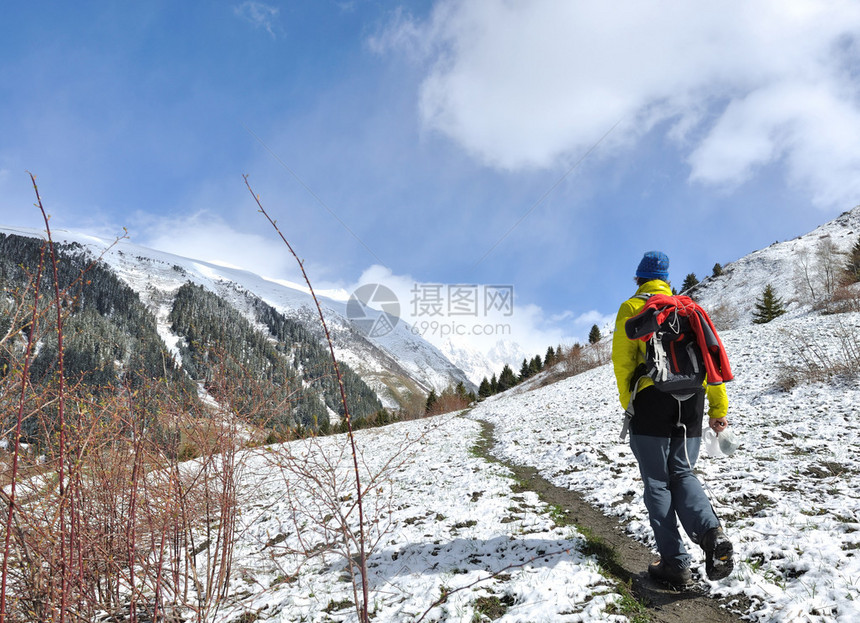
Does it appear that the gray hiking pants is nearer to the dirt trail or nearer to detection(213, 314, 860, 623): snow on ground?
the dirt trail

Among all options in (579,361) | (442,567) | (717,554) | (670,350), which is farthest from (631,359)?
(579,361)

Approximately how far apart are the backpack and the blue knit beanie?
47 centimetres

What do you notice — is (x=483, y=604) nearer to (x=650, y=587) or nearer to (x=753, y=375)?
(x=650, y=587)

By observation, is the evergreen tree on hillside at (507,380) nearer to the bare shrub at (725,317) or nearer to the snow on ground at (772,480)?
the bare shrub at (725,317)

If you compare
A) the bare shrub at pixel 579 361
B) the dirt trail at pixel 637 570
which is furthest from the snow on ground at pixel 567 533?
the bare shrub at pixel 579 361

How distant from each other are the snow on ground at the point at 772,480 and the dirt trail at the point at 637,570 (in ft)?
0.55

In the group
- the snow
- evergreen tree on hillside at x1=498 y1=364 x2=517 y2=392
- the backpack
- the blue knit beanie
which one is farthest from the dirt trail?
evergreen tree on hillside at x1=498 y1=364 x2=517 y2=392

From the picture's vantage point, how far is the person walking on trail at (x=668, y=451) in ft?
11.8

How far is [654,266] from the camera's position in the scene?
4195 mm

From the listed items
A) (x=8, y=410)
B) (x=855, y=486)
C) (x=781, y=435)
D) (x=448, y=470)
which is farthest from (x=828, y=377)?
(x=8, y=410)

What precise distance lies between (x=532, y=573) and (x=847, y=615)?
234 centimetres

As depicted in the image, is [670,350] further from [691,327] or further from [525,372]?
[525,372]

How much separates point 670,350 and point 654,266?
970 mm

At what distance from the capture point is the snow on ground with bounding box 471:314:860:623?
335 centimetres
